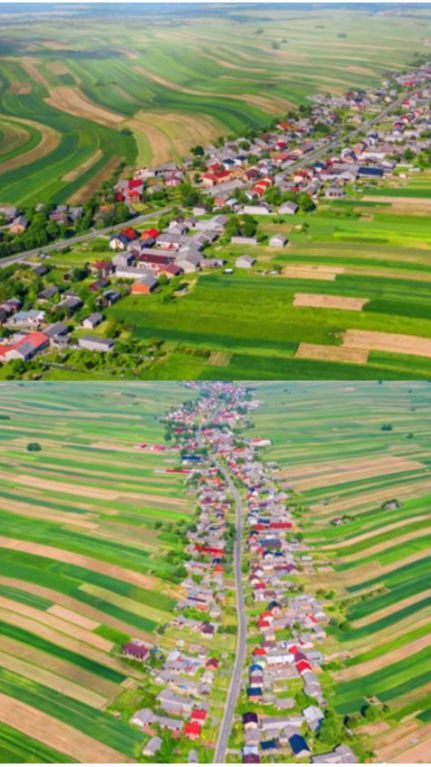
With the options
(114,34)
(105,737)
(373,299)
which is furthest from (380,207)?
(114,34)

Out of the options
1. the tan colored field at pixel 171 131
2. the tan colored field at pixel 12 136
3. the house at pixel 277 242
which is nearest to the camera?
the house at pixel 277 242

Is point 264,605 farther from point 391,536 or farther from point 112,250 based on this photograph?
A: point 112,250

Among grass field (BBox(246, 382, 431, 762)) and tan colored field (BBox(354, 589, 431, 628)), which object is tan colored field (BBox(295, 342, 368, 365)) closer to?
grass field (BBox(246, 382, 431, 762))

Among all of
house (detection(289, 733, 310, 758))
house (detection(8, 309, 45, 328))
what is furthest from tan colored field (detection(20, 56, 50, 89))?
house (detection(289, 733, 310, 758))

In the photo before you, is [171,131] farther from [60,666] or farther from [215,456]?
[60,666]

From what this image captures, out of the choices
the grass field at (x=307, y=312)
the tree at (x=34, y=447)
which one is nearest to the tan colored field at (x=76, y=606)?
the tree at (x=34, y=447)

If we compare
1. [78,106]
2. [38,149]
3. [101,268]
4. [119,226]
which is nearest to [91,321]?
[101,268]

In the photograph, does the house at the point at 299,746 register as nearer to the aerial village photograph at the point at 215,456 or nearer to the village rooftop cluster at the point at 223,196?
the aerial village photograph at the point at 215,456
